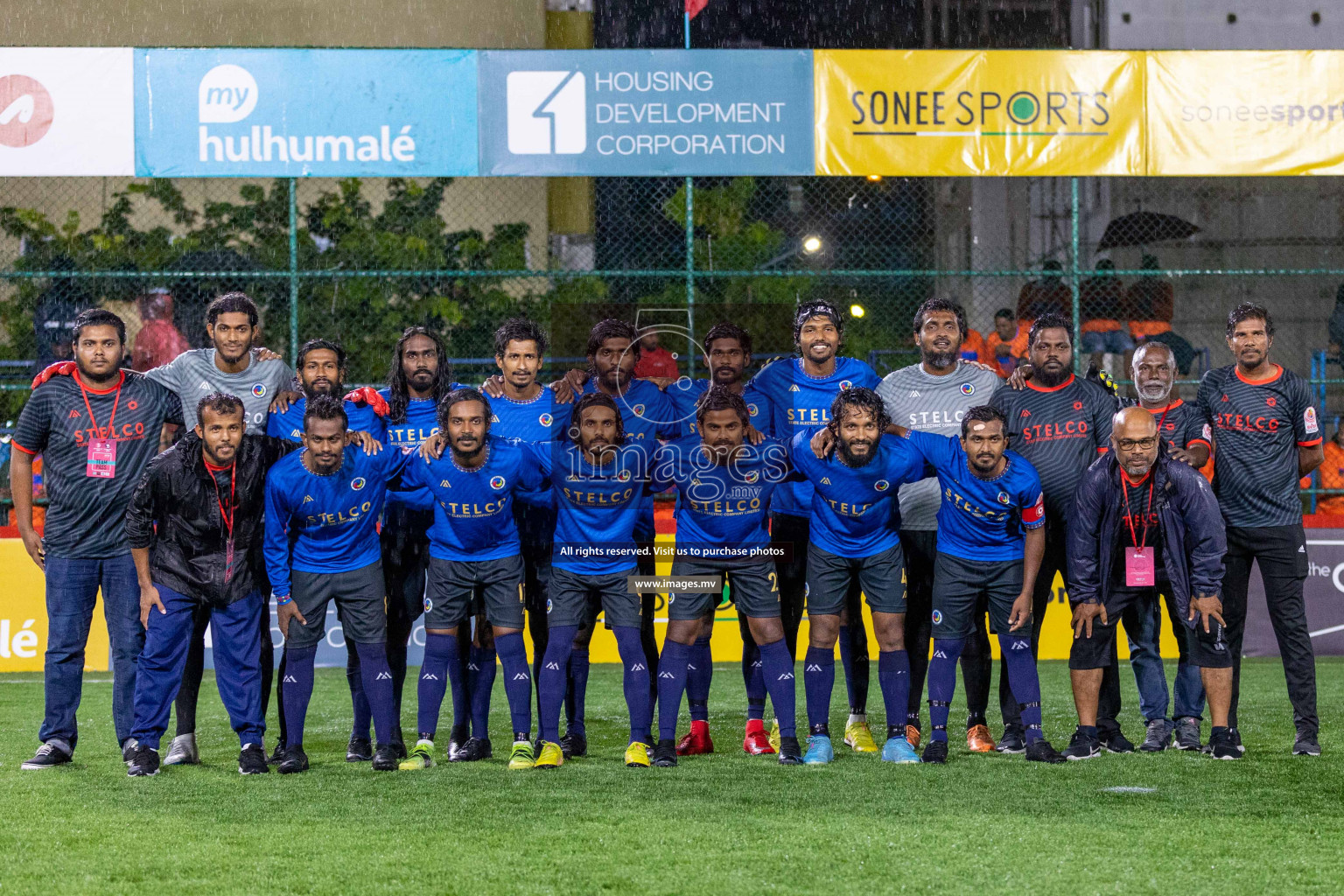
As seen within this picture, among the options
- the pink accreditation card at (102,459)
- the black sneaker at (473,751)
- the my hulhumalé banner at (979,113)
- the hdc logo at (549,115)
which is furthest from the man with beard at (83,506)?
the my hulhumalé banner at (979,113)

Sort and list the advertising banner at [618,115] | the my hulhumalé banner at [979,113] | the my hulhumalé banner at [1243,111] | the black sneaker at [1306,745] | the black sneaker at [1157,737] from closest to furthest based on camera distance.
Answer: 1. the black sneaker at [1306,745]
2. the black sneaker at [1157,737]
3. the advertising banner at [618,115]
4. the my hulhumalé banner at [979,113]
5. the my hulhumalé banner at [1243,111]

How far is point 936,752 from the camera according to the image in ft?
20.8

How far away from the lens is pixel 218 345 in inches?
262

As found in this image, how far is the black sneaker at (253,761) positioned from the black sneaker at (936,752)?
2.79 m

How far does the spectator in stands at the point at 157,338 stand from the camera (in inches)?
462

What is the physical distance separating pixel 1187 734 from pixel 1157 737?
18cm

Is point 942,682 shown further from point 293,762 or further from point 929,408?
point 293,762

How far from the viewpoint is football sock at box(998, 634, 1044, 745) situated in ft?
20.9

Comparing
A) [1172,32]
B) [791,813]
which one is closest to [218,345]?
[791,813]

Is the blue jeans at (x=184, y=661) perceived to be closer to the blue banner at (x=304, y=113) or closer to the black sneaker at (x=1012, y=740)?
the black sneaker at (x=1012, y=740)

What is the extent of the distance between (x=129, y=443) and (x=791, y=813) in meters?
3.32

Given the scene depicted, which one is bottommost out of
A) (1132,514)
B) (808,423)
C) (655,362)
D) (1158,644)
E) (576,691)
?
(576,691)

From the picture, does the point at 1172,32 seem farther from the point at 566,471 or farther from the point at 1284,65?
the point at 566,471

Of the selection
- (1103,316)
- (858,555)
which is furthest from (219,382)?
(1103,316)
